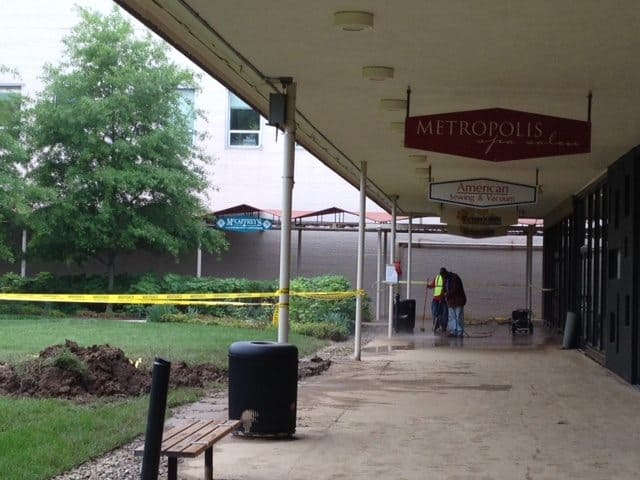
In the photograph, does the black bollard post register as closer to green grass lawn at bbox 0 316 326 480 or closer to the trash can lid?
green grass lawn at bbox 0 316 326 480

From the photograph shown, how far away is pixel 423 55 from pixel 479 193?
22.2ft

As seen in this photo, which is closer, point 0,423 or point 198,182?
point 0,423

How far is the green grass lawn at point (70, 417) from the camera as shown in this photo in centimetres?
823

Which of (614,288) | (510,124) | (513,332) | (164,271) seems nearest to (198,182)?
(164,271)

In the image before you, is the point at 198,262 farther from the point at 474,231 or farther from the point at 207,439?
the point at 207,439

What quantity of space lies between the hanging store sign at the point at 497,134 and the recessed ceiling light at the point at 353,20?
2.52m

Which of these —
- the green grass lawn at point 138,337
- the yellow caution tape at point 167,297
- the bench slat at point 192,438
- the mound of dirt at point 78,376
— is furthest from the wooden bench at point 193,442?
the yellow caution tape at point 167,297

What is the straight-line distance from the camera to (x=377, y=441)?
31.1 feet

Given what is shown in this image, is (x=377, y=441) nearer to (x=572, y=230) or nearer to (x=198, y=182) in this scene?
Answer: (x=572, y=230)

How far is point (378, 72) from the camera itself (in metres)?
10.6

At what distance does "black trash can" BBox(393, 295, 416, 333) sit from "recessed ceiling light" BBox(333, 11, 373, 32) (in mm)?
19054

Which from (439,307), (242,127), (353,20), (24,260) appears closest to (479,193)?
(353,20)

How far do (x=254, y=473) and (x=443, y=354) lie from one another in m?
12.7

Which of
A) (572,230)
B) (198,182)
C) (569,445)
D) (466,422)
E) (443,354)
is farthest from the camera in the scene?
(198,182)
